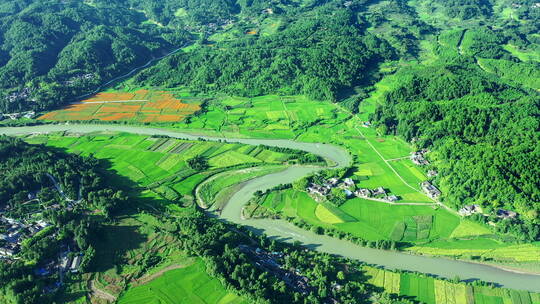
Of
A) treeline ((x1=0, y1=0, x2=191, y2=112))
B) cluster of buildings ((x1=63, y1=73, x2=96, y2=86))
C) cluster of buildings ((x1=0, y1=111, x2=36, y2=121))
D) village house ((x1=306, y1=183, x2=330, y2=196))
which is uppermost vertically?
treeline ((x1=0, y1=0, x2=191, y2=112))

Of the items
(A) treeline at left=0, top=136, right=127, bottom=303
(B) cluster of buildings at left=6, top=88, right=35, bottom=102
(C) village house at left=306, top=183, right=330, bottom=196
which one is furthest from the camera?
(B) cluster of buildings at left=6, top=88, right=35, bottom=102

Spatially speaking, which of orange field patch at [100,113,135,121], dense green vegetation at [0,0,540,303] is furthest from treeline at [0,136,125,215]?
orange field patch at [100,113,135,121]

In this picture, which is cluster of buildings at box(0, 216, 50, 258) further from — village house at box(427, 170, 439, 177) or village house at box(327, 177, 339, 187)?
village house at box(427, 170, 439, 177)

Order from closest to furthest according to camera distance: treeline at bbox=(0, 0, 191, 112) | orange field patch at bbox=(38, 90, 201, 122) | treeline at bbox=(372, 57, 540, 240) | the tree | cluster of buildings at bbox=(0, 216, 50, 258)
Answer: cluster of buildings at bbox=(0, 216, 50, 258) < treeline at bbox=(372, 57, 540, 240) < the tree < orange field patch at bbox=(38, 90, 201, 122) < treeline at bbox=(0, 0, 191, 112)

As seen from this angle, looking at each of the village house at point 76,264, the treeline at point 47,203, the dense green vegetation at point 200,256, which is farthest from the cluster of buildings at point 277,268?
the treeline at point 47,203

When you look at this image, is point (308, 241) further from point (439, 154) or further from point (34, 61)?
point (34, 61)

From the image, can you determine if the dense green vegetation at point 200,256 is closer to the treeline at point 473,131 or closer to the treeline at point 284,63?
the treeline at point 473,131

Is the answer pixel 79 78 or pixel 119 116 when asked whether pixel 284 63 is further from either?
pixel 79 78

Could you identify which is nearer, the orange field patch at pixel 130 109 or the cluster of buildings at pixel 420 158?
the cluster of buildings at pixel 420 158
